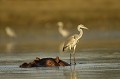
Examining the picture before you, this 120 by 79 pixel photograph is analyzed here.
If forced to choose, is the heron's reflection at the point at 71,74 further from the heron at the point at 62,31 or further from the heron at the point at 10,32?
the heron at the point at 10,32

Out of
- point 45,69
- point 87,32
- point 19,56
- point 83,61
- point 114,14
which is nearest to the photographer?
point 45,69

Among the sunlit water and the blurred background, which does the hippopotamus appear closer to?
the sunlit water

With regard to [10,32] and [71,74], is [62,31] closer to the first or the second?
[10,32]

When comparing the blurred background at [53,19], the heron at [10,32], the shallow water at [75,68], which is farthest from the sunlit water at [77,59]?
the heron at [10,32]

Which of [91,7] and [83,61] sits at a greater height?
[91,7]

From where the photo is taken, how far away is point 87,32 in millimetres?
31391

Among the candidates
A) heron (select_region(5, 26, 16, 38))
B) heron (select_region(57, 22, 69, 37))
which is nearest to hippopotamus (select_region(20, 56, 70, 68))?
heron (select_region(57, 22, 69, 37))

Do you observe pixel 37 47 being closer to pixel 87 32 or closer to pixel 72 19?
pixel 87 32

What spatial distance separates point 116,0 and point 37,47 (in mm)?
9999

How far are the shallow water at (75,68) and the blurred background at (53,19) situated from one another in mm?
7621

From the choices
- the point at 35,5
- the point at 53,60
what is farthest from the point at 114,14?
the point at 53,60

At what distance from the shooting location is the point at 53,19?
34.2 meters

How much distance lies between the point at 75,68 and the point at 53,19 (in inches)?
642

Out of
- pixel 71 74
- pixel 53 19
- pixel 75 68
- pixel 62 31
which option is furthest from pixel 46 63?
pixel 53 19
